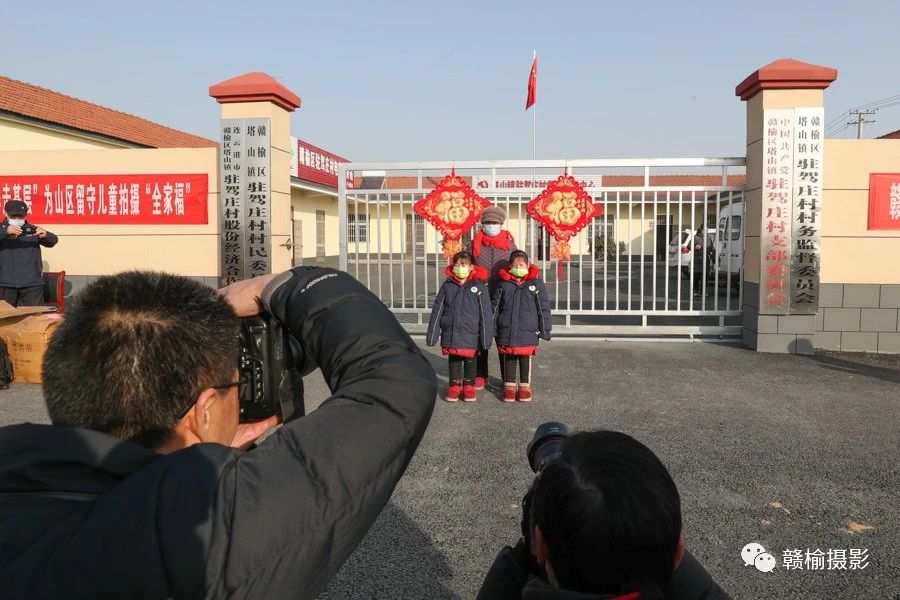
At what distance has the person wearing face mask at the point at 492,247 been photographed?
6.44 meters

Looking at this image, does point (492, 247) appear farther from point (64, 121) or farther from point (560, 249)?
point (64, 121)

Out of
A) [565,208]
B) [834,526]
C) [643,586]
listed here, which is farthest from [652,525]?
[565,208]

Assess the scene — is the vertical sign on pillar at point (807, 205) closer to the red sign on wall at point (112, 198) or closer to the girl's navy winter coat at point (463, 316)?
the girl's navy winter coat at point (463, 316)

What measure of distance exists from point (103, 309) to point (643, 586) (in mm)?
988

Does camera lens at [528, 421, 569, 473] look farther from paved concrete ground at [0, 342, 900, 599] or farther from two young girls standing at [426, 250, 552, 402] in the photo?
two young girls standing at [426, 250, 552, 402]

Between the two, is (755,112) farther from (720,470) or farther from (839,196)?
(720,470)

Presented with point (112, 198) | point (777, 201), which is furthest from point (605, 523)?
point (112, 198)

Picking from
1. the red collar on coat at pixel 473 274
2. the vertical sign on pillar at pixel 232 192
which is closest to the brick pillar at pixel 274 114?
the vertical sign on pillar at pixel 232 192

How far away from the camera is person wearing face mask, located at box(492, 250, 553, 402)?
232 inches

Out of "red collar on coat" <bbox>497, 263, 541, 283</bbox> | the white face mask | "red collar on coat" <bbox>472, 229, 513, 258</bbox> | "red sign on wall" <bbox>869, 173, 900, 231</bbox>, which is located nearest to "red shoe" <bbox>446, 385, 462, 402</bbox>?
"red collar on coat" <bbox>497, 263, 541, 283</bbox>

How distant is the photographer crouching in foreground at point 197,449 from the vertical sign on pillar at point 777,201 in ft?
24.6

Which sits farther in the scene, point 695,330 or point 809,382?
point 695,330

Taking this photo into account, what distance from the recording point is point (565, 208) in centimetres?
821

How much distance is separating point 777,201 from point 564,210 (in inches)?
91.2
